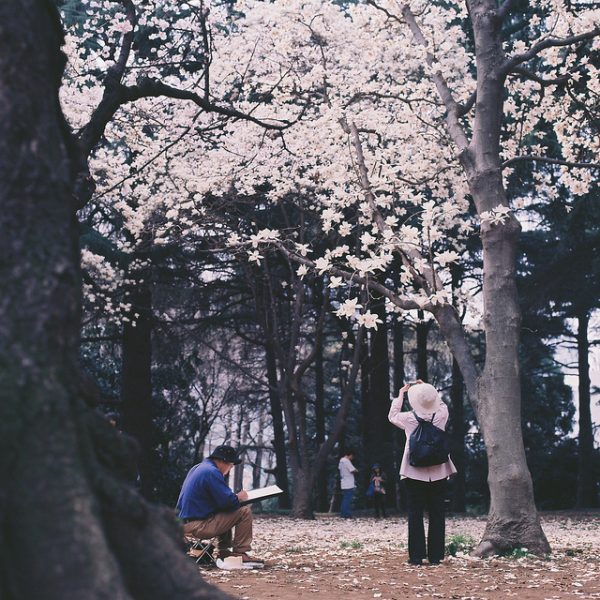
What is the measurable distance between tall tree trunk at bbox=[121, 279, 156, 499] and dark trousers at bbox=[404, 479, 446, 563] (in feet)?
42.9

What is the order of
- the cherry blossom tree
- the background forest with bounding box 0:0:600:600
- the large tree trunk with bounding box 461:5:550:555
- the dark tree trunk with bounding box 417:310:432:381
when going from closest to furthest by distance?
the background forest with bounding box 0:0:600:600, the large tree trunk with bounding box 461:5:550:555, the cherry blossom tree, the dark tree trunk with bounding box 417:310:432:381

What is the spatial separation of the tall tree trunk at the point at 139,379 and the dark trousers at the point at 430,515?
13074 mm

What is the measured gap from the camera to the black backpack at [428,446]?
841cm

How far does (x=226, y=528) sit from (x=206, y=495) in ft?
1.25

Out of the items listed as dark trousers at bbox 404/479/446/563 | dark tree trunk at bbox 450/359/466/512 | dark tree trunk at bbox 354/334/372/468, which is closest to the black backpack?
dark trousers at bbox 404/479/446/563

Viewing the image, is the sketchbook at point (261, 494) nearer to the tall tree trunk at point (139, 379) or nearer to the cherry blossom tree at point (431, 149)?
the cherry blossom tree at point (431, 149)

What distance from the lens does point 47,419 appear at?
2873 millimetres

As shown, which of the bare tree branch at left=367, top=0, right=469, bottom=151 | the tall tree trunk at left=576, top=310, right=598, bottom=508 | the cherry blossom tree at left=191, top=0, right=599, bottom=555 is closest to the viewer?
the cherry blossom tree at left=191, top=0, right=599, bottom=555

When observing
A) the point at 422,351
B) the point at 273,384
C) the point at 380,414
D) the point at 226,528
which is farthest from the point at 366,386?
the point at 226,528

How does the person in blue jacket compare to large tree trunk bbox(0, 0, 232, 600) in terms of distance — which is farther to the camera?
the person in blue jacket

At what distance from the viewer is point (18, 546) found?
2719mm

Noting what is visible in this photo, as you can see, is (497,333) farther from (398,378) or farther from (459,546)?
(398,378)

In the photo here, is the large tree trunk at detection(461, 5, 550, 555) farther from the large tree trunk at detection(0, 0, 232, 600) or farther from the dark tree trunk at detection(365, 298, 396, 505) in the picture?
the dark tree trunk at detection(365, 298, 396, 505)

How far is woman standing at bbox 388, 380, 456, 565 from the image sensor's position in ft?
28.2
